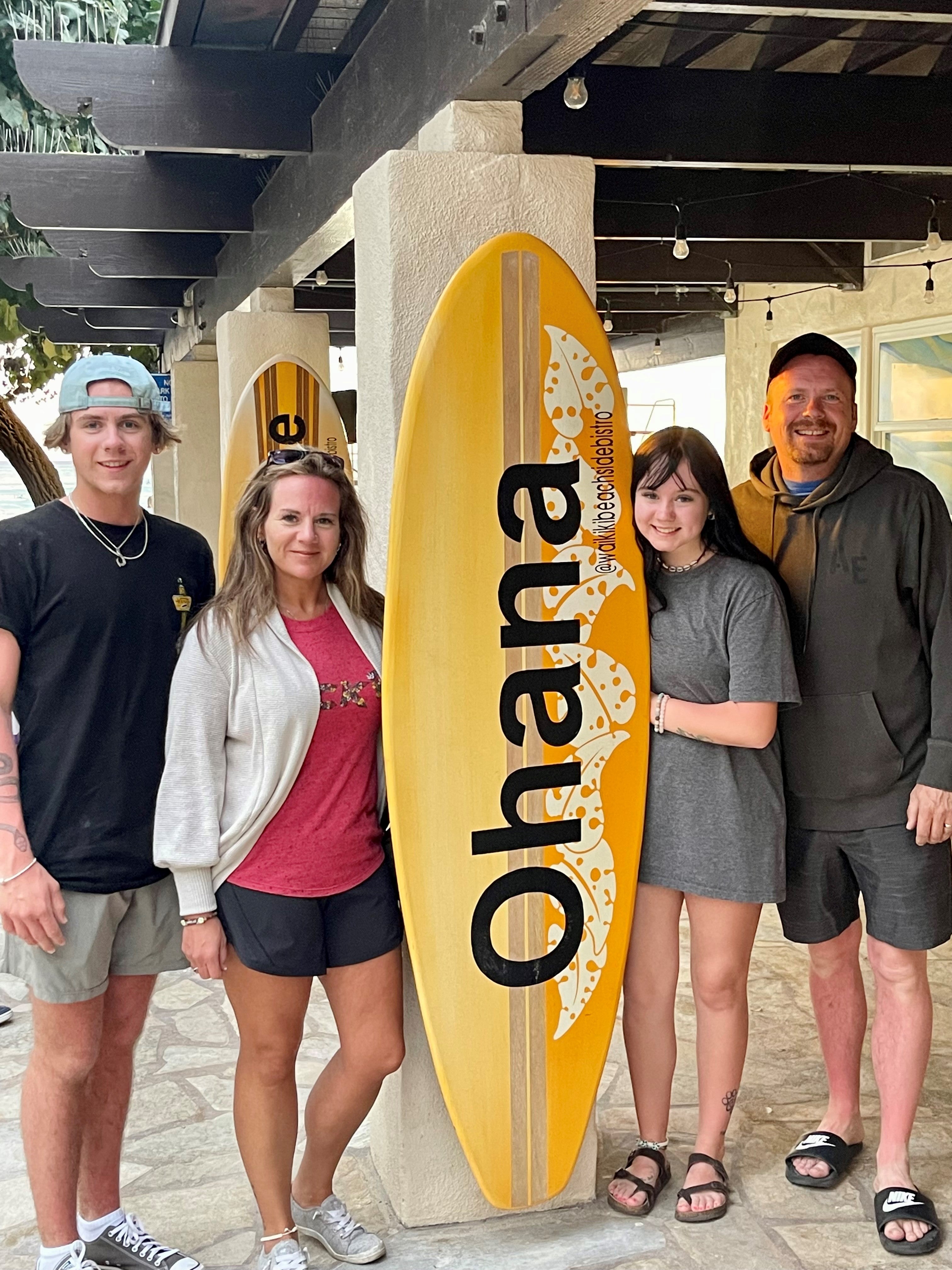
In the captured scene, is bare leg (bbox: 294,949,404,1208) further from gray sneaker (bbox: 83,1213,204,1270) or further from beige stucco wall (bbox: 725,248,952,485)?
beige stucco wall (bbox: 725,248,952,485)

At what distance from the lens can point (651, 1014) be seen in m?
2.62

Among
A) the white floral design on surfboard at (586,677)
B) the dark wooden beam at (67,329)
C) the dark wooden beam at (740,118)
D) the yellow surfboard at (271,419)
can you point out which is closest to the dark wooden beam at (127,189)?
the yellow surfboard at (271,419)

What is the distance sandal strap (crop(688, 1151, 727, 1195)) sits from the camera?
8.62ft

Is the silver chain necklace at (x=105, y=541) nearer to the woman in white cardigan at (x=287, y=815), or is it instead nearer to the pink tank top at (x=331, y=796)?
the woman in white cardigan at (x=287, y=815)

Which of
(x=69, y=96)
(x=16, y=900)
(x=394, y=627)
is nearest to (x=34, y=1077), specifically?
(x=16, y=900)

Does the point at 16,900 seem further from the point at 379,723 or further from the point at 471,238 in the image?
the point at 471,238

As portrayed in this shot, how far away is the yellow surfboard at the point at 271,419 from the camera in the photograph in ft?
17.6

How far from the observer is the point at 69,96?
11.5 ft

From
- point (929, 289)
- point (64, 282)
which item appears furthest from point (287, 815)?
point (64, 282)

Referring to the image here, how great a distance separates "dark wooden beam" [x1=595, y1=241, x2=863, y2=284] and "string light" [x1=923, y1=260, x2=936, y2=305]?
0.43 meters

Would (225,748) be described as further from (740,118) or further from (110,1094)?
(740,118)

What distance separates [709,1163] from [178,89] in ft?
9.81

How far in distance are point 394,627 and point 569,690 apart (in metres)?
0.37

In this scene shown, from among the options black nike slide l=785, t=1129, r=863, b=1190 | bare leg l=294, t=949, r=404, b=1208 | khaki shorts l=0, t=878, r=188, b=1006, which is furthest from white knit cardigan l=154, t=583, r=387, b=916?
black nike slide l=785, t=1129, r=863, b=1190
